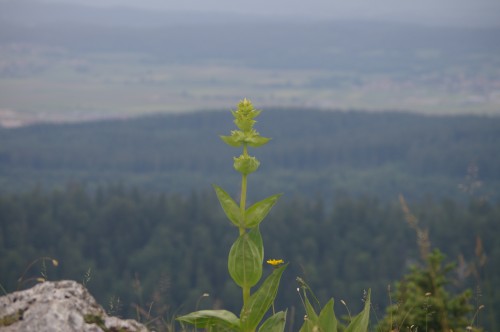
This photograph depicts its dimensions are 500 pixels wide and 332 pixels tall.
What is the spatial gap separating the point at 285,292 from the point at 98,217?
26661 mm

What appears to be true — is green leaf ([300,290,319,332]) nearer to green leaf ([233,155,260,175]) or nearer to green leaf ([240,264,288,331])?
green leaf ([240,264,288,331])

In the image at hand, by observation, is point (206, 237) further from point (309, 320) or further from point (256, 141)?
point (256, 141)

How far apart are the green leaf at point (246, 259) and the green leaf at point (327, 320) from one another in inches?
19.7

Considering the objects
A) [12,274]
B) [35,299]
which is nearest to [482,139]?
[12,274]

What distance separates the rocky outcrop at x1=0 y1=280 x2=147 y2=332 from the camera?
4.42 metres

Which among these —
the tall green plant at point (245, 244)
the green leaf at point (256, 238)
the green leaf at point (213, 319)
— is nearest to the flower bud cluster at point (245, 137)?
the tall green plant at point (245, 244)

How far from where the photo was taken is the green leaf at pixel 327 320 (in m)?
5.14

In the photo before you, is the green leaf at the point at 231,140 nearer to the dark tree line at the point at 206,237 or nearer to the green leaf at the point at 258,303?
the green leaf at the point at 258,303

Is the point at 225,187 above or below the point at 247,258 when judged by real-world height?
below

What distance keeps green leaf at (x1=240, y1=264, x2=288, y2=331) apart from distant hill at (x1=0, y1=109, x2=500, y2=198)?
124 m

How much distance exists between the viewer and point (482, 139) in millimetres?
152250

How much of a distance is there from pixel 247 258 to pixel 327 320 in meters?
0.68

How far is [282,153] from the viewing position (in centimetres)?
16188

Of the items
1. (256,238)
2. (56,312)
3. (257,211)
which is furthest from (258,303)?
(56,312)
